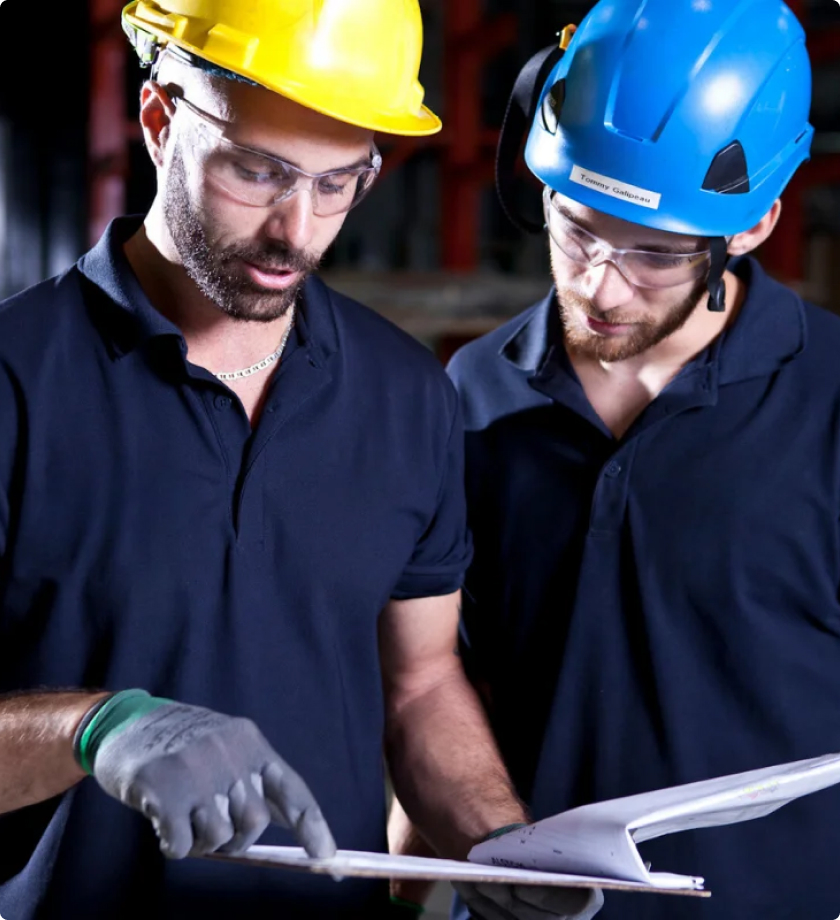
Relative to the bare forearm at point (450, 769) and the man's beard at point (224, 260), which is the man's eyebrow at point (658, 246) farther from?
the bare forearm at point (450, 769)

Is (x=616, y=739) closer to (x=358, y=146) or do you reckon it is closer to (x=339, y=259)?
(x=358, y=146)

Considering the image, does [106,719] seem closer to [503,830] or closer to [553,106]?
[503,830]

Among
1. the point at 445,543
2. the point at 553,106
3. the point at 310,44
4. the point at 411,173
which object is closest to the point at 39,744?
the point at 445,543

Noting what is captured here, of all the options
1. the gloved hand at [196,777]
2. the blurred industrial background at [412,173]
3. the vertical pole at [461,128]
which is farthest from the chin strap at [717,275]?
the vertical pole at [461,128]

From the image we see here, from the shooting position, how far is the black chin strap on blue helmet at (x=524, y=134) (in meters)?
1.82

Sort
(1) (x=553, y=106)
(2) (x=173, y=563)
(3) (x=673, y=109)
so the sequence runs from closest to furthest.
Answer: (2) (x=173, y=563) → (3) (x=673, y=109) → (1) (x=553, y=106)

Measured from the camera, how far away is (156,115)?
62.4 inches

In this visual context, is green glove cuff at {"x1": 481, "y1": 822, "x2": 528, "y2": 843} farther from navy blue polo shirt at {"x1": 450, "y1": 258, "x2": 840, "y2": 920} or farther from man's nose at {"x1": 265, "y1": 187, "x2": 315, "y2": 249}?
man's nose at {"x1": 265, "y1": 187, "x2": 315, "y2": 249}

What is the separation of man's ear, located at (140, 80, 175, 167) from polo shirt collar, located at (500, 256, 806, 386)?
0.69 metres

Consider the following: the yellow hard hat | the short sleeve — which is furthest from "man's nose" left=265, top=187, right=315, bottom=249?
the short sleeve

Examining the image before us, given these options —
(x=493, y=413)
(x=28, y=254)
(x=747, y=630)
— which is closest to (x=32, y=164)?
(x=28, y=254)

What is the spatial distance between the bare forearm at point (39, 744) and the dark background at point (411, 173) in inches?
132

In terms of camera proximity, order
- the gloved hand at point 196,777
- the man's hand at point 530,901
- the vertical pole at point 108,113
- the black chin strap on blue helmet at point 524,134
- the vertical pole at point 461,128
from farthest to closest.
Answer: the vertical pole at point 461,128, the vertical pole at point 108,113, the black chin strap on blue helmet at point 524,134, the man's hand at point 530,901, the gloved hand at point 196,777

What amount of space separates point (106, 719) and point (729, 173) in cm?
117
